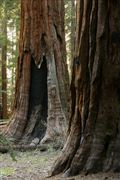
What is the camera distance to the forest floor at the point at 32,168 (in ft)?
20.2

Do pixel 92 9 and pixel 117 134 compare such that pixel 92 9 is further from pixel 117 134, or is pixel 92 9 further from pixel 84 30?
pixel 117 134

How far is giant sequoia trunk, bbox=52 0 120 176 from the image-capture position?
6.25 m

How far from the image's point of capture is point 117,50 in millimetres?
6227

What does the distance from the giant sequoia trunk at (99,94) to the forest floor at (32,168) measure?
0.21 m

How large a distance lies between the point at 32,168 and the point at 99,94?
8.61 ft

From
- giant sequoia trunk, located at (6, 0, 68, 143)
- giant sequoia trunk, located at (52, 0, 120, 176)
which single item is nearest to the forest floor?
giant sequoia trunk, located at (52, 0, 120, 176)

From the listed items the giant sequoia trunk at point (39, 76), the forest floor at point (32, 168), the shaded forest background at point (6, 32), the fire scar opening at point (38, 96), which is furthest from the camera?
the shaded forest background at point (6, 32)

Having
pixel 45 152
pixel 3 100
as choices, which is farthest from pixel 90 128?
pixel 3 100

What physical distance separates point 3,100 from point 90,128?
68.5 feet

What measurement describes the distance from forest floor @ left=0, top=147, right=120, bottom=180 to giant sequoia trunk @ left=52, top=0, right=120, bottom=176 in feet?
0.67

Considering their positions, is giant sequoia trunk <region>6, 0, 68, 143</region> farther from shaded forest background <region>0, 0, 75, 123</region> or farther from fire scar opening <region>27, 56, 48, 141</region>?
shaded forest background <region>0, 0, 75, 123</region>

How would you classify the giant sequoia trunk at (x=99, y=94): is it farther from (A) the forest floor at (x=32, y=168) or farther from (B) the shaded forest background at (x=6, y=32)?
(B) the shaded forest background at (x=6, y=32)

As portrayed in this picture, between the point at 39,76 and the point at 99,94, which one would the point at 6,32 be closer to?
the point at 39,76

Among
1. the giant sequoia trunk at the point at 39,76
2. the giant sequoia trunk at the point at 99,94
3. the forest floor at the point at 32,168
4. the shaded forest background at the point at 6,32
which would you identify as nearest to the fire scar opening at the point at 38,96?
the giant sequoia trunk at the point at 39,76
